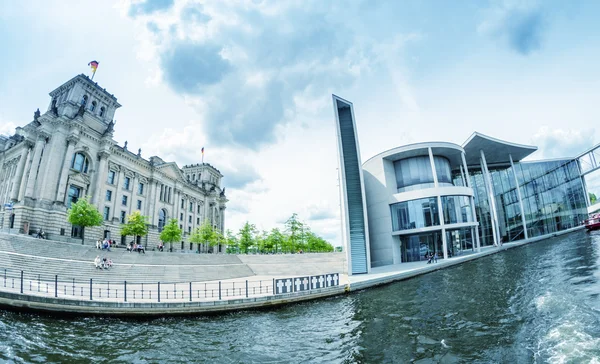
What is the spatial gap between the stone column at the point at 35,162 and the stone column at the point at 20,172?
135 inches

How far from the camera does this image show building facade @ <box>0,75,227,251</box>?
39.3 m

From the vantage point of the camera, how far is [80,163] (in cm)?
4612

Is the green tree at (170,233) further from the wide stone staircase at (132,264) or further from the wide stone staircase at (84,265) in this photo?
the wide stone staircase at (84,265)

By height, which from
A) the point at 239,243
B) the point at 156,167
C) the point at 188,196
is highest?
the point at 156,167

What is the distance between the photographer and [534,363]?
7.18m

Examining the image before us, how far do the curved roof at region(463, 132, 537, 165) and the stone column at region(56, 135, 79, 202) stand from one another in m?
66.4

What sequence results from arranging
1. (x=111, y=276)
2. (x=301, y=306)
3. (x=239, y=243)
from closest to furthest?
(x=301, y=306) < (x=111, y=276) < (x=239, y=243)

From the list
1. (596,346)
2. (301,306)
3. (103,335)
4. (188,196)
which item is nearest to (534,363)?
(596,346)

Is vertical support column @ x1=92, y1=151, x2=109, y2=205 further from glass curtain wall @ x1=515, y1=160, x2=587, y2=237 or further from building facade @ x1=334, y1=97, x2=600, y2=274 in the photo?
glass curtain wall @ x1=515, y1=160, x2=587, y2=237

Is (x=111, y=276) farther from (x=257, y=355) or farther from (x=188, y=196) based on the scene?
(x=188, y=196)

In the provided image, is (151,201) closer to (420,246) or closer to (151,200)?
(151,200)

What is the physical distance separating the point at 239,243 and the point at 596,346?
67.8 meters

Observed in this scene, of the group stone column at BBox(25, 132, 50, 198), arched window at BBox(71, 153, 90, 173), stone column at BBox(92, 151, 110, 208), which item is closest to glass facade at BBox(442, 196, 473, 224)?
stone column at BBox(92, 151, 110, 208)

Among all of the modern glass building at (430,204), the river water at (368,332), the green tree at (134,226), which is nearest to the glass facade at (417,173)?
the modern glass building at (430,204)
